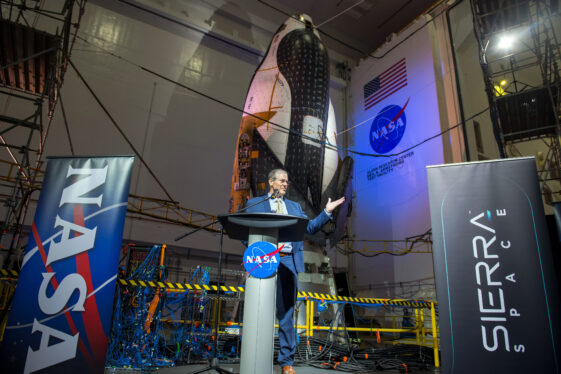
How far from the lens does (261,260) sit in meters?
2.09

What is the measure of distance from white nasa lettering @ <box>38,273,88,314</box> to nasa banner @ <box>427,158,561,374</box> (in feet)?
7.70

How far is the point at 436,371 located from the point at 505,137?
21.5ft

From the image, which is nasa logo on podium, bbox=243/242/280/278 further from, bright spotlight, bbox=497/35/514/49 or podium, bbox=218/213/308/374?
bright spotlight, bbox=497/35/514/49

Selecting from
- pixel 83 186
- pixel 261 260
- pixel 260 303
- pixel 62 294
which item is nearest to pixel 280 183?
pixel 261 260

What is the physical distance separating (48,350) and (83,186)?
1081 mm

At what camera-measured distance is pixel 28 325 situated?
228cm

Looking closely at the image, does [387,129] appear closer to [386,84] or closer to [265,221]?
[386,84]

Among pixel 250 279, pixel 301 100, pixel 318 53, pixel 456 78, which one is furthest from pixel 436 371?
pixel 456 78

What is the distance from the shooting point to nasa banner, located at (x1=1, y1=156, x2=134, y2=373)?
2246 millimetres

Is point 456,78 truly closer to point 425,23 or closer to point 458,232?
point 425,23

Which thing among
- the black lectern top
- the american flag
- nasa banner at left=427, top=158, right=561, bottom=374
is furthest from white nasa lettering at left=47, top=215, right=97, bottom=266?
the american flag

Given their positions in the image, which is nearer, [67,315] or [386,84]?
[67,315]

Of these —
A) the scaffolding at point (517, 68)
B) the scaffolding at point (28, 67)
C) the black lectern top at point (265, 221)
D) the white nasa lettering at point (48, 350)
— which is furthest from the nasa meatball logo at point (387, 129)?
the white nasa lettering at point (48, 350)

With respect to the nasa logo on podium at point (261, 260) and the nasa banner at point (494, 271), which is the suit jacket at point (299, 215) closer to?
the nasa logo on podium at point (261, 260)
